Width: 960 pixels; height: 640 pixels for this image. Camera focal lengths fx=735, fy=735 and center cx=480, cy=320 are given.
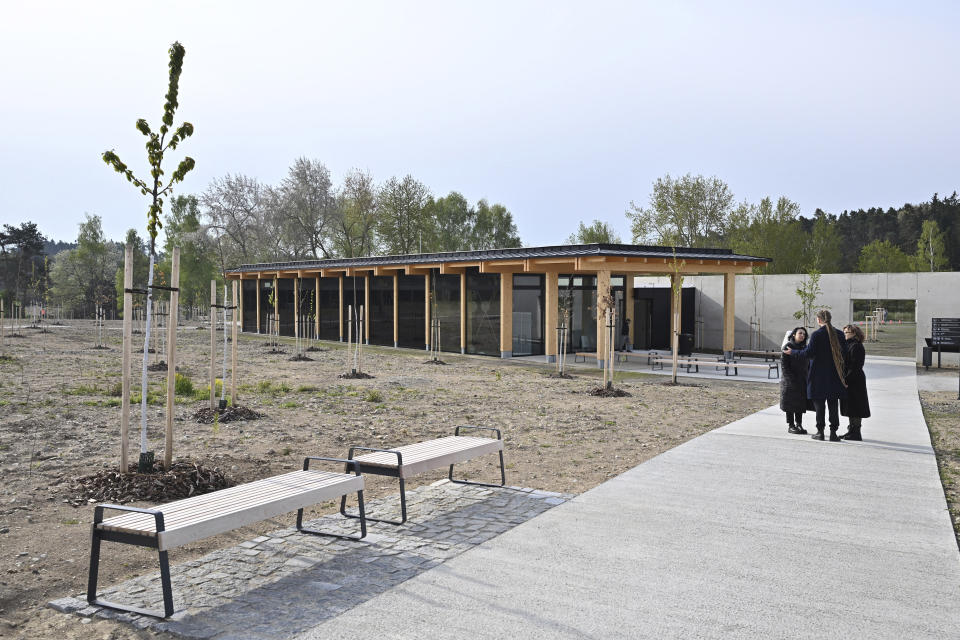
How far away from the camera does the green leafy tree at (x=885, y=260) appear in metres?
49.7

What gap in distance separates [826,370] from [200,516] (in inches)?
307

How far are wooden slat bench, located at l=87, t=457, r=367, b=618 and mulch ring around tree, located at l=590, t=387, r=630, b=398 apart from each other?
375 inches

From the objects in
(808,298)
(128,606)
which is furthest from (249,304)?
(128,606)

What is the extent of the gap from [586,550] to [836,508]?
8.35 feet

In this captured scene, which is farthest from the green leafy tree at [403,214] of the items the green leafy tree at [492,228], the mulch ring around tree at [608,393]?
the mulch ring around tree at [608,393]

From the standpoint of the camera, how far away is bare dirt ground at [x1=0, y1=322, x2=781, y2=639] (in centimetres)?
504

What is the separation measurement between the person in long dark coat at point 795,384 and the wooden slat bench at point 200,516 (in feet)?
22.2

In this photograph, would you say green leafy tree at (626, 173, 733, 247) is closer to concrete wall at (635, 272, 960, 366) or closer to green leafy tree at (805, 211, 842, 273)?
green leafy tree at (805, 211, 842, 273)

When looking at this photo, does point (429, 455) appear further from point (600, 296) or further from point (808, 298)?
point (808, 298)

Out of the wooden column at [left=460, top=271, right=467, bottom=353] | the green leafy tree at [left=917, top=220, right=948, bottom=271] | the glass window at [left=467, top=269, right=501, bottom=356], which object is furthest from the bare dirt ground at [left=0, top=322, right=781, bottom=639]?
the green leafy tree at [left=917, top=220, right=948, bottom=271]

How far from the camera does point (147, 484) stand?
6.45m

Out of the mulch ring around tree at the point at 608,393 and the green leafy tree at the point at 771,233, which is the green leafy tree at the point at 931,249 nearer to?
the green leafy tree at the point at 771,233

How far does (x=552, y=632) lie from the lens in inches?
147

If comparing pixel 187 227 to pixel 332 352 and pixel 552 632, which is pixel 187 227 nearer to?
pixel 332 352
